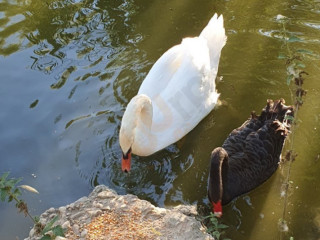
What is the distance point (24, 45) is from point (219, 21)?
2817 mm

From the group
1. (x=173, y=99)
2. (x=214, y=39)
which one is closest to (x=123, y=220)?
(x=173, y=99)

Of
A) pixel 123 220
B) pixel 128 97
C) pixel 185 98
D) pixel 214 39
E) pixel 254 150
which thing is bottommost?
pixel 254 150

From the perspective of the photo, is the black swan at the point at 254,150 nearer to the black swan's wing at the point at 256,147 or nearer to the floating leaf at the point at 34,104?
the black swan's wing at the point at 256,147

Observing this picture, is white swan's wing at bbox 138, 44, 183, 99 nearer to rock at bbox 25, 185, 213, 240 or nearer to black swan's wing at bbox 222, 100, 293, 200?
black swan's wing at bbox 222, 100, 293, 200

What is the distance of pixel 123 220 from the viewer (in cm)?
442

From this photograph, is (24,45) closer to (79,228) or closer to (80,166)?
(80,166)

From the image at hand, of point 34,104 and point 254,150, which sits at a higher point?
point 34,104

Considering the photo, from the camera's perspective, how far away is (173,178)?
17.3ft

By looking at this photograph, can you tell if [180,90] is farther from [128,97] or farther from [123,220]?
[123,220]

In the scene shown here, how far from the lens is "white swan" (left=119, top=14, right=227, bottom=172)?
509cm

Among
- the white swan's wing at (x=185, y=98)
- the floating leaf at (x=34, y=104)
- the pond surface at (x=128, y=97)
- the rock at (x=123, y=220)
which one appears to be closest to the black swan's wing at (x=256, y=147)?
the pond surface at (x=128, y=97)

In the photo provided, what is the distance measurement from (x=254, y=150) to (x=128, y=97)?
173cm

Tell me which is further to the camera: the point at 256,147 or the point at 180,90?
the point at 180,90

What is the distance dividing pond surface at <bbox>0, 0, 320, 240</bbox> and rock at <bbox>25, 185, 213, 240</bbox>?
1.60 ft
